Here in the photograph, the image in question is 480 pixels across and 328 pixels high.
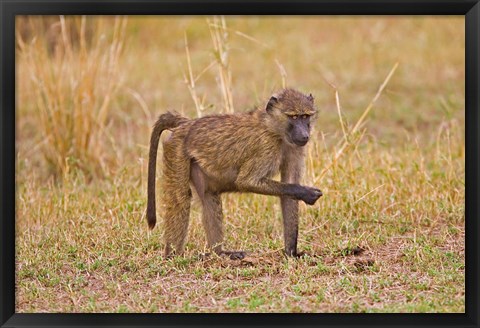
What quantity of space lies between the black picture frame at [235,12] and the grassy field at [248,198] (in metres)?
0.48

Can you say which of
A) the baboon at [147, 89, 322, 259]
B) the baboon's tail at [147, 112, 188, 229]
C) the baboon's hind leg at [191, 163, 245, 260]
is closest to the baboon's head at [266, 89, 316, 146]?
the baboon at [147, 89, 322, 259]

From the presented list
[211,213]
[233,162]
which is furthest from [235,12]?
[211,213]

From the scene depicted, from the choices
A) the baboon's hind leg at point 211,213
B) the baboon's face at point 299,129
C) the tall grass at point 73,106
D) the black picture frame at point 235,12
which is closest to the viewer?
the black picture frame at point 235,12

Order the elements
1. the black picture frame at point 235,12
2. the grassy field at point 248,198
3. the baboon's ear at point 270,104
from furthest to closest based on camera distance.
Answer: the baboon's ear at point 270,104
the grassy field at point 248,198
the black picture frame at point 235,12

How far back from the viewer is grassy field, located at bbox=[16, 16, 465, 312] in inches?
234

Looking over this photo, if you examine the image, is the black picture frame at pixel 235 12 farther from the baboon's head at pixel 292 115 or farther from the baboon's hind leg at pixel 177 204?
the baboon's hind leg at pixel 177 204

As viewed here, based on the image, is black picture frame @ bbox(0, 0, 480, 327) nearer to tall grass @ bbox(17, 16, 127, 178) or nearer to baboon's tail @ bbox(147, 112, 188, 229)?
baboon's tail @ bbox(147, 112, 188, 229)

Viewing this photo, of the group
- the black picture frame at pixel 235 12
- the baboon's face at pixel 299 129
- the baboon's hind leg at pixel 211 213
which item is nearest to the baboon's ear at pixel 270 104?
the baboon's face at pixel 299 129

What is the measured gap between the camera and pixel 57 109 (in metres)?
9.23

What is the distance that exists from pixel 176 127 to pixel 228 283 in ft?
4.74

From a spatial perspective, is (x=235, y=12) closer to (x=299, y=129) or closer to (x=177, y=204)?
(x=299, y=129)

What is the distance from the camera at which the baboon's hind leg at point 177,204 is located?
6785mm

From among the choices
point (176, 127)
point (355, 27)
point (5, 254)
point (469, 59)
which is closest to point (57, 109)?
point (176, 127)

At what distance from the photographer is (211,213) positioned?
6781 millimetres
